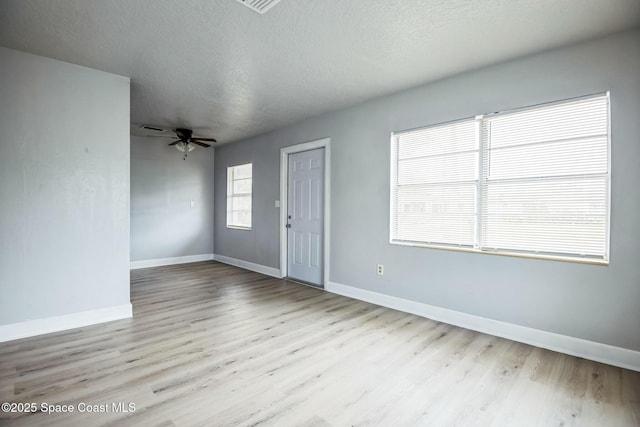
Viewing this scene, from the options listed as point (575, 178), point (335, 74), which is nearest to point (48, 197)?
point (335, 74)

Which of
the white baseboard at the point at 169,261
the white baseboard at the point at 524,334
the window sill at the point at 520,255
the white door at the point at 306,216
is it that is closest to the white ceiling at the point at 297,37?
the white door at the point at 306,216

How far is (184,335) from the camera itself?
A: 297cm

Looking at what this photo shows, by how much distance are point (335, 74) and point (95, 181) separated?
109 inches

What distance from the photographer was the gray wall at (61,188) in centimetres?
284

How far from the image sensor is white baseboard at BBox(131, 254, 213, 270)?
20.4ft

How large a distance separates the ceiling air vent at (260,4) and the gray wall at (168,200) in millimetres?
5074

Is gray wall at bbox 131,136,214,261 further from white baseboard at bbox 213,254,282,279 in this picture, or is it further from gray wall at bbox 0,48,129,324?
gray wall at bbox 0,48,129,324

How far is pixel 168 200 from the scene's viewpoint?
21.7ft

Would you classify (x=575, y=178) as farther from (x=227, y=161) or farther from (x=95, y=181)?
(x=227, y=161)

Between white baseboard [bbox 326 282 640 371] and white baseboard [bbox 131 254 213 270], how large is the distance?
4590 mm

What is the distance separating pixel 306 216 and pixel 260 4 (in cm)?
327

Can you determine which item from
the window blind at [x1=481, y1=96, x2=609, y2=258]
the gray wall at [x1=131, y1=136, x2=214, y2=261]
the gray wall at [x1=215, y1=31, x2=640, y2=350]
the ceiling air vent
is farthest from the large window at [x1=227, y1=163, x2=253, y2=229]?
the window blind at [x1=481, y1=96, x2=609, y2=258]

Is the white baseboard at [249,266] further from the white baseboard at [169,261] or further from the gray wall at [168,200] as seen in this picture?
the gray wall at [168,200]

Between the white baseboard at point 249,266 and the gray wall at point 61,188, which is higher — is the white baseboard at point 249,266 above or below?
below
